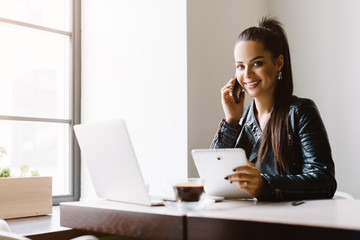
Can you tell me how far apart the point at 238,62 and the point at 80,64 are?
64.5 inches

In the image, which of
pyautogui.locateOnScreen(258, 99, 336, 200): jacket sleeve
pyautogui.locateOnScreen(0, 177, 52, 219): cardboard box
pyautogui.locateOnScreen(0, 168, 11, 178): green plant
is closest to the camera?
pyautogui.locateOnScreen(258, 99, 336, 200): jacket sleeve

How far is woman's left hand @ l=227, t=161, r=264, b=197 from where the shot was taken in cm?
124

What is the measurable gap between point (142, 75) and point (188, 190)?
163 centimetres

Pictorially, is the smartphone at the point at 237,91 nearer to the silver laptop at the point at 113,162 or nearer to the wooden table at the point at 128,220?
the silver laptop at the point at 113,162

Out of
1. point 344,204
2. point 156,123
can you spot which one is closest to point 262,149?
point 344,204

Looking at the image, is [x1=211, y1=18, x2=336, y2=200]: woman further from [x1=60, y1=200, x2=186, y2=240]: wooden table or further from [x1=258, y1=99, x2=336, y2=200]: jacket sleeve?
[x1=60, y1=200, x2=186, y2=240]: wooden table

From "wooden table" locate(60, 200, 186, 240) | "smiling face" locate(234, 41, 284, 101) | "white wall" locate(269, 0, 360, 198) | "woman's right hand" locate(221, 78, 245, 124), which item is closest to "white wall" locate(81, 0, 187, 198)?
"woman's right hand" locate(221, 78, 245, 124)

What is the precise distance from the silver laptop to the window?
1.48m

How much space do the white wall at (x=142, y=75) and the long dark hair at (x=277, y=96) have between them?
25.7 inches

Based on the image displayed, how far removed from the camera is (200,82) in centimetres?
251

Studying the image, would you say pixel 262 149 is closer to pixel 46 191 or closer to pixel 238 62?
pixel 238 62

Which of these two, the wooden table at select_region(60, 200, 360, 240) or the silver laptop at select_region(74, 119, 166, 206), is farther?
the silver laptop at select_region(74, 119, 166, 206)

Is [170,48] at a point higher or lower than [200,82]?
higher

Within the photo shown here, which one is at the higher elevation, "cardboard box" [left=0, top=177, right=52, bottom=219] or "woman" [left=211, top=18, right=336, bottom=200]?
"woman" [left=211, top=18, right=336, bottom=200]
